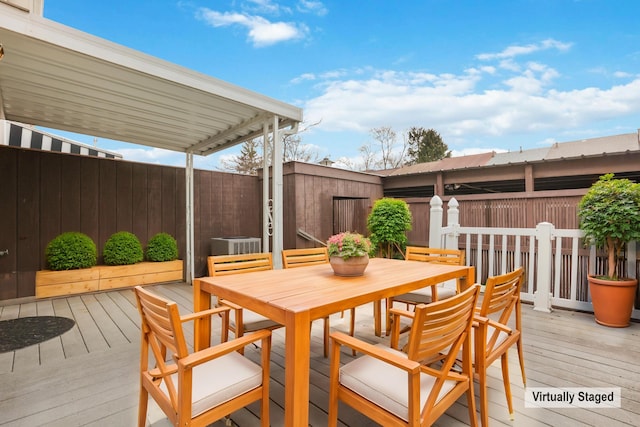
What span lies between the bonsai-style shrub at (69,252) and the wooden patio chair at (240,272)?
10.6ft

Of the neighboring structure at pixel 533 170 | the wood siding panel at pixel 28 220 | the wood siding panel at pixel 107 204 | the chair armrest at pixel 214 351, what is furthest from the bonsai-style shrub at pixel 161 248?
the neighboring structure at pixel 533 170

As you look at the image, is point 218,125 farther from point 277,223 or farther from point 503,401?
point 503,401

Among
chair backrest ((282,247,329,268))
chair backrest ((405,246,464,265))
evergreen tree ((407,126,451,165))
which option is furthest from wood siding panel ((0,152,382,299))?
evergreen tree ((407,126,451,165))

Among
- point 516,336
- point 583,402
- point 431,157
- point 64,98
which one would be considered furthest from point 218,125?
point 431,157

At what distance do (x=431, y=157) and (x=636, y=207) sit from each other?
46.5 ft

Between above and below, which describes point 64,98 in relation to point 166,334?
above

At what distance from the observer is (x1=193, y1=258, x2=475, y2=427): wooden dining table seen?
49.1 inches

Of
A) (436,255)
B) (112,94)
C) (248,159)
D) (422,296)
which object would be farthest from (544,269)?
(248,159)

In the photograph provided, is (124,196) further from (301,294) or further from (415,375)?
(415,375)

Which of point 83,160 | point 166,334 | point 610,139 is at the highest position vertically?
point 610,139

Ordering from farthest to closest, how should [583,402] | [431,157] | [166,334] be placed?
[431,157] < [583,402] < [166,334]

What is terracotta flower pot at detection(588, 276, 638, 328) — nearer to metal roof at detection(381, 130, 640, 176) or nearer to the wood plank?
metal roof at detection(381, 130, 640, 176)

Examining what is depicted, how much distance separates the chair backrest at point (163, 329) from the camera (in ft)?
3.76

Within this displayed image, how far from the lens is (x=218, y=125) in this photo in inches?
173
